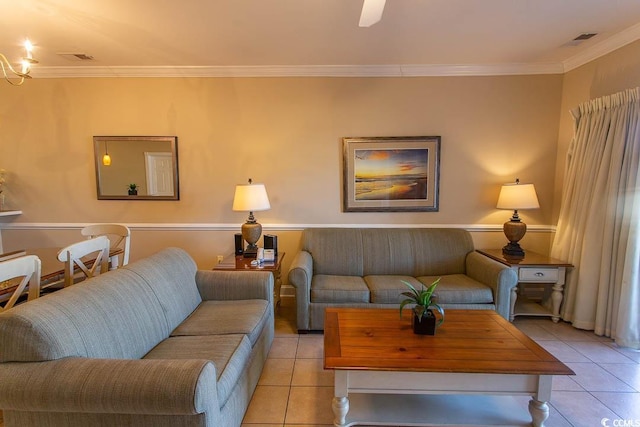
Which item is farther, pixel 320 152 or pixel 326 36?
pixel 320 152

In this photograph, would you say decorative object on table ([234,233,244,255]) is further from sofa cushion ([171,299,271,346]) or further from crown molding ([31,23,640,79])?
crown molding ([31,23,640,79])

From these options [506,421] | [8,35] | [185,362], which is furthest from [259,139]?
[506,421]

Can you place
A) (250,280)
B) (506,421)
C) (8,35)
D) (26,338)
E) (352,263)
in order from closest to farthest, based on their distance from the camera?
1. (26,338)
2. (506,421)
3. (250,280)
4. (8,35)
5. (352,263)

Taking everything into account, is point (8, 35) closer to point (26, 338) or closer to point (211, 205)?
point (211, 205)

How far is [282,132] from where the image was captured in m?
3.51

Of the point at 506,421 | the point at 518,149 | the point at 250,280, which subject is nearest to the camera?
the point at 506,421

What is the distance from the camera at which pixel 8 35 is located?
105 inches

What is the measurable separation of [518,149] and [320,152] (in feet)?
7.23

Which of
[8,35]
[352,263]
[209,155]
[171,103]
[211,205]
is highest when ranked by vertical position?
[8,35]

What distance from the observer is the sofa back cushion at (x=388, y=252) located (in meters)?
3.24

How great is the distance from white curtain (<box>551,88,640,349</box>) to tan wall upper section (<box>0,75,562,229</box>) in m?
0.53

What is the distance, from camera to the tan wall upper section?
3451 mm

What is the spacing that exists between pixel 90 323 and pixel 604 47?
4.40 m

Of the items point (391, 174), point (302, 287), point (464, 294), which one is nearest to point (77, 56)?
point (302, 287)
